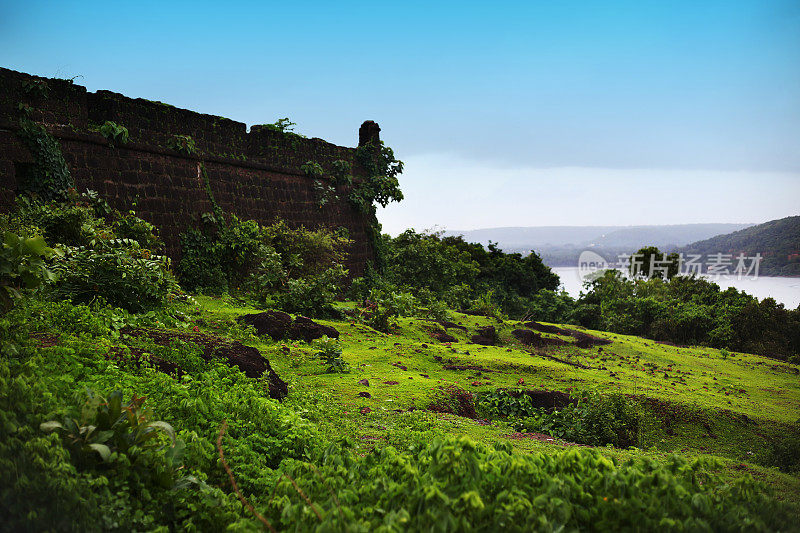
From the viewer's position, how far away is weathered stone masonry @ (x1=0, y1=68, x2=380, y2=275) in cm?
981

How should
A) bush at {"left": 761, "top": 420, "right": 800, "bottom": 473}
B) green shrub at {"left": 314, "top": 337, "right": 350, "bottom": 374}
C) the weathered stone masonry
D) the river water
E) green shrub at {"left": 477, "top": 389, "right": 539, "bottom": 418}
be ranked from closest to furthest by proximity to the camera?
1. bush at {"left": 761, "top": 420, "right": 800, "bottom": 473}
2. green shrub at {"left": 477, "top": 389, "right": 539, "bottom": 418}
3. green shrub at {"left": 314, "top": 337, "right": 350, "bottom": 374}
4. the weathered stone masonry
5. the river water

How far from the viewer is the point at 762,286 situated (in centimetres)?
1403

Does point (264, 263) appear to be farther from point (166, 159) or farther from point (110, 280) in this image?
point (110, 280)

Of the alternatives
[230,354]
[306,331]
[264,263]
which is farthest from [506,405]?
[264,263]

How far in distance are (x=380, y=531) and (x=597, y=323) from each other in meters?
21.0

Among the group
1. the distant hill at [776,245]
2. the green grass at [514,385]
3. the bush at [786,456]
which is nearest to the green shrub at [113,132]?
the green grass at [514,385]

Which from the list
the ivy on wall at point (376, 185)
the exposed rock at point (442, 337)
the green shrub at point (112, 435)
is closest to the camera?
the green shrub at point (112, 435)

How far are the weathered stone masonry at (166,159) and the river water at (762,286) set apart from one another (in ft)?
41.4

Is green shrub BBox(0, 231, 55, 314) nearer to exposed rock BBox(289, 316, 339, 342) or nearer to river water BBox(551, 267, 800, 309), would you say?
exposed rock BBox(289, 316, 339, 342)

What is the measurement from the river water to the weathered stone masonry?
12.6 metres

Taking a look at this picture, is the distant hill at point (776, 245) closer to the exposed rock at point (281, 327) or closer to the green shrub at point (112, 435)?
the exposed rock at point (281, 327)

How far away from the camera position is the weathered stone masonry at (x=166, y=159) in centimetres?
981

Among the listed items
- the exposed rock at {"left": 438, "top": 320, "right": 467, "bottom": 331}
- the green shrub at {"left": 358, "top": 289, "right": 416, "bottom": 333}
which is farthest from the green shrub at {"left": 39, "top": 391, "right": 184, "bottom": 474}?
the exposed rock at {"left": 438, "top": 320, "right": 467, "bottom": 331}

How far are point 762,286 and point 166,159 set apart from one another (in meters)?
15.8
